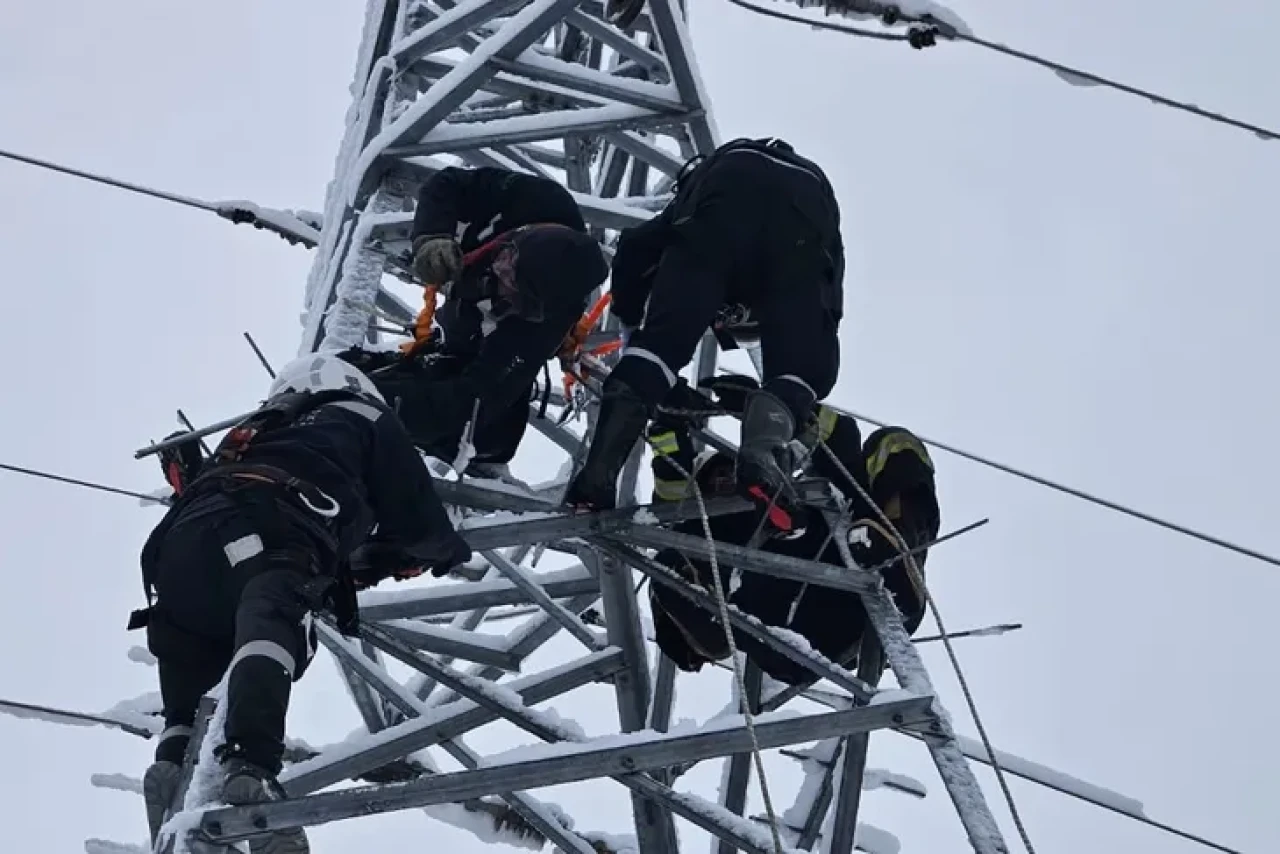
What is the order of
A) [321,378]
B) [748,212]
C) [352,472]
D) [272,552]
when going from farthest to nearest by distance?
[748,212]
[321,378]
[352,472]
[272,552]

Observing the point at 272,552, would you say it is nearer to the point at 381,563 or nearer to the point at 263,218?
the point at 381,563

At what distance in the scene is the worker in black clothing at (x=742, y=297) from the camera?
5848 millimetres

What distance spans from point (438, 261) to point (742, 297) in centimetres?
108

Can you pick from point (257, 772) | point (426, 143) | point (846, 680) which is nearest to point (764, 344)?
point (846, 680)

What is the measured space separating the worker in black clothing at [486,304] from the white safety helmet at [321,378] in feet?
1.48

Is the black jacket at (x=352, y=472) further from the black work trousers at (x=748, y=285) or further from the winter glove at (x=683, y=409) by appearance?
the winter glove at (x=683, y=409)

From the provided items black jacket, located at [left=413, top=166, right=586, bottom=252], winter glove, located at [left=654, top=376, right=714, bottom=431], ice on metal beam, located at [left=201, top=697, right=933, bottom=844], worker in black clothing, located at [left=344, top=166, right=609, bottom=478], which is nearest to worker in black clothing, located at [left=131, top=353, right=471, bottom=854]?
ice on metal beam, located at [left=201, top=697, right=933, bottom=844]

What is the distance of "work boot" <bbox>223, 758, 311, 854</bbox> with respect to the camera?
4137mm

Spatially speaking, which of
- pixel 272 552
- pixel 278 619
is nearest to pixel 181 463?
pixel 272 552

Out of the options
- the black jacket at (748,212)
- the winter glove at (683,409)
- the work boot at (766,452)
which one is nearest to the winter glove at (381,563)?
the work boot at (766,452)

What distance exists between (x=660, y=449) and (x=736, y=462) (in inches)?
16.6

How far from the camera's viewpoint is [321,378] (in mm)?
5574

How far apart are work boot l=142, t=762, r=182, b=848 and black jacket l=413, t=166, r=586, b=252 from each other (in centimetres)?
253

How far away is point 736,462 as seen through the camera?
6.13m
